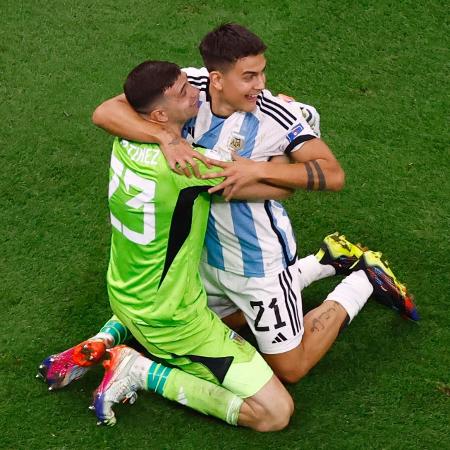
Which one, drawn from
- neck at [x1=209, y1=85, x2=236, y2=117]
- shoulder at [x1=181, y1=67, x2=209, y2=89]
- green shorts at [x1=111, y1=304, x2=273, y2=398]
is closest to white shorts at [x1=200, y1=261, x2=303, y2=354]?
green shorts at [x1=111, y1=304, x2=273, y2=398]

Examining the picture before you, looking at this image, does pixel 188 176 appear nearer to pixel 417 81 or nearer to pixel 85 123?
pixel 85 123

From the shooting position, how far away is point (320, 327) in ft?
16.1

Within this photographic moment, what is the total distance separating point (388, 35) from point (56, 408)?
3.98 meters

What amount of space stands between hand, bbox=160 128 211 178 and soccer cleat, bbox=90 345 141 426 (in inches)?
41.8

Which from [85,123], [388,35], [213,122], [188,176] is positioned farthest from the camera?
[388,35]

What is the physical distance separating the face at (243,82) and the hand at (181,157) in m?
0.35

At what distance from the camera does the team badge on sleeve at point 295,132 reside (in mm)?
4406

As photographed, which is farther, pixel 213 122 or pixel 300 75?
pixel 300 75

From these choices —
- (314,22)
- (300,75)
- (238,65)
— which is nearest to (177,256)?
(238,65)

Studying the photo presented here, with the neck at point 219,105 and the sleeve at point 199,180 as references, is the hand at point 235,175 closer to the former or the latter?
the sleeve at point 199,180

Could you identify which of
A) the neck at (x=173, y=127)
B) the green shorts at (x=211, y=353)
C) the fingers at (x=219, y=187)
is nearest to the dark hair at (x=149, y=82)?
the neck at (x=173, y=127)

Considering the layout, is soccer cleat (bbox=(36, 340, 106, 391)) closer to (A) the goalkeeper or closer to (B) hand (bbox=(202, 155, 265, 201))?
(A) the goalkeeper

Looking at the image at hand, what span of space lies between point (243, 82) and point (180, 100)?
0.99ft

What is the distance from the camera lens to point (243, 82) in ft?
14.3
